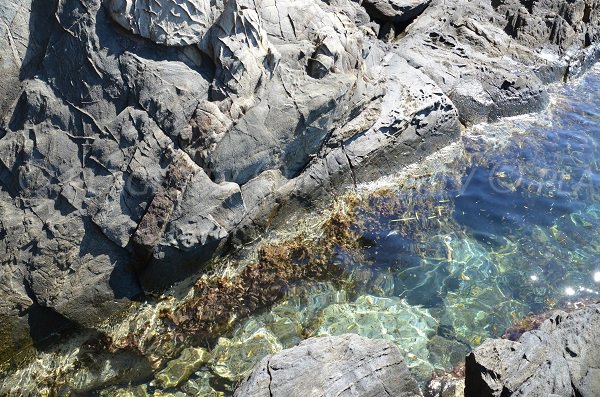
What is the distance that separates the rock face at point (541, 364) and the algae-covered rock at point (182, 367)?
8.58ft

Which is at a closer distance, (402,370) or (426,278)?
(402,370)

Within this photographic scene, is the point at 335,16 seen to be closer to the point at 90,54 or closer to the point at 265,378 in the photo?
the point at 90,54

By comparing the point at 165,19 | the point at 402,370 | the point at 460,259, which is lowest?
the point at 460,259

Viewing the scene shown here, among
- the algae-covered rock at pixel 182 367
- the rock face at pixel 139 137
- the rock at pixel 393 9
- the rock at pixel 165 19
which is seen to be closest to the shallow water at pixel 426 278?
the algae-covered rock at pixel 182 367

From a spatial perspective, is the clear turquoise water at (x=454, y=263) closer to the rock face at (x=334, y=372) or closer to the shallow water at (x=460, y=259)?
the shallow water at (x=460, y=259)

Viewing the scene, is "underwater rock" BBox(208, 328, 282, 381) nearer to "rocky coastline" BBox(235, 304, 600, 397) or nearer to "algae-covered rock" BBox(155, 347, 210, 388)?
"algae-covered rock" BBox(155, 347, 210, 388)

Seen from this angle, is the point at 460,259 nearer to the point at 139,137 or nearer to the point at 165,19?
the point at 139,137

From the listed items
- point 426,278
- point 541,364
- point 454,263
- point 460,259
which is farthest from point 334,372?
point 460,259

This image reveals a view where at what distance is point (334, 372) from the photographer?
4.68m

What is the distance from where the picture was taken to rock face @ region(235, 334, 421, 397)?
4543 millimetres

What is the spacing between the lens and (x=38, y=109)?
20.3 ft

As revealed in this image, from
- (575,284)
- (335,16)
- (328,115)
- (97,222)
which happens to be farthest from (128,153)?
(575,284)

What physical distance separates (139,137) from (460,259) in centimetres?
417

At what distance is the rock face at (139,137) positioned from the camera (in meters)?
6.10
